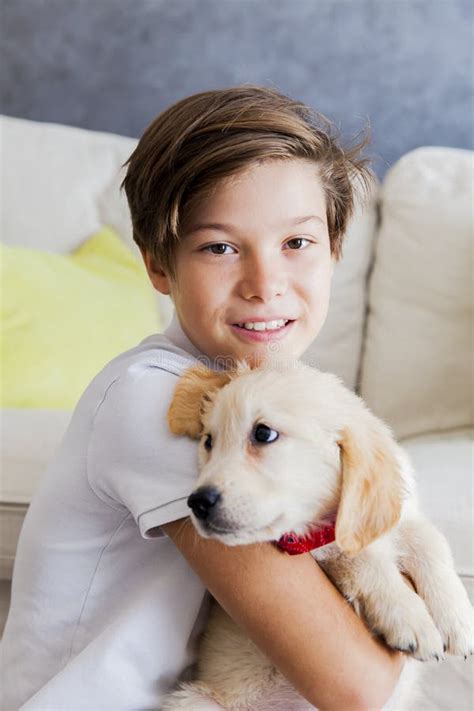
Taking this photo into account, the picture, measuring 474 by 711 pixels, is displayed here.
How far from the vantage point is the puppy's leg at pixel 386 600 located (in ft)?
2.93

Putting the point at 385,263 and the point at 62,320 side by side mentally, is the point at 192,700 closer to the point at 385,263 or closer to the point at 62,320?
the point at 62,320

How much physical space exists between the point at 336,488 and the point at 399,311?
146 centimetres

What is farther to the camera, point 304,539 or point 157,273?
point 157,273

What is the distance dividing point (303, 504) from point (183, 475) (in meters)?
0.14

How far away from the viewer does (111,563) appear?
1.06 metres

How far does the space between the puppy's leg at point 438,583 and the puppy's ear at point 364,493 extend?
0.56 feet

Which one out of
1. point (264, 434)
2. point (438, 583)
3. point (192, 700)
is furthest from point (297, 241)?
point (192, 700)

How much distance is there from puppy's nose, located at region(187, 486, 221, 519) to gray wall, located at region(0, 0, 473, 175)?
204 centimetres

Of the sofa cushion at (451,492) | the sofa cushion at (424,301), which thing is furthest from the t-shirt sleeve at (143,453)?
the sofa cushion at (424,301)

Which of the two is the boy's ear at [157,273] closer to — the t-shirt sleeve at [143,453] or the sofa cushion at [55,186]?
the t-shirt sleeve at [143,453]

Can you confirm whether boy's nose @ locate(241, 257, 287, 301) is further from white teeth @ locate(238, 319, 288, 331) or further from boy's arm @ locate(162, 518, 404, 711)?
boy's arm @ locate(162, 518, 404, 711)

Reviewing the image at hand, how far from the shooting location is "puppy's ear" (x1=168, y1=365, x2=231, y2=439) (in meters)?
0.92

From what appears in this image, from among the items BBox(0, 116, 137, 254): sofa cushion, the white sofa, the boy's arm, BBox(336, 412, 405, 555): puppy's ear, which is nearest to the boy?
the boy's arm

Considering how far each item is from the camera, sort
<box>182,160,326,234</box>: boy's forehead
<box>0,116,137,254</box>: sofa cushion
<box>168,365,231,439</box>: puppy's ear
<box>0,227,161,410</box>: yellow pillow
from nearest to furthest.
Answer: <box>168,365,231,439</box>: puppy's ear, <box>182,160,326,234</box>: boy's forehead, <box>0,227,161,410</box>: yellow pillow, <box>0,116,137,254</box>: sofa cushion
